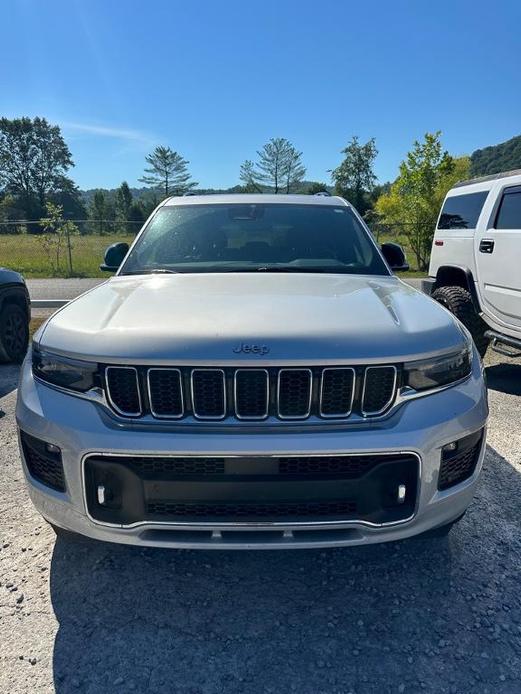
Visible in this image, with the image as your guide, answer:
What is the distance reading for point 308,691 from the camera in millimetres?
1812

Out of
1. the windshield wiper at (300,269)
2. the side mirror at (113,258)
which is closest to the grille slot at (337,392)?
the windshield wiper at (300,269)

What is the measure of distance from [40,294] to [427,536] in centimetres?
1152

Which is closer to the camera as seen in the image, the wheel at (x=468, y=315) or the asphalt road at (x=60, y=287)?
the wheel at (x=468, y=315)

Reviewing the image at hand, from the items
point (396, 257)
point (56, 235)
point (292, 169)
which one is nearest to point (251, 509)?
point (396, 257)

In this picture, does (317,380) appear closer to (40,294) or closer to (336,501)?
(336,501)

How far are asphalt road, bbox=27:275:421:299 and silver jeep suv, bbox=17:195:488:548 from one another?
906 centimetres

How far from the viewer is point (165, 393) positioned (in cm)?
193

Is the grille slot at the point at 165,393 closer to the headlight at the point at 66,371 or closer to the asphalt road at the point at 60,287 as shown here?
the headlight at the point at 66,371

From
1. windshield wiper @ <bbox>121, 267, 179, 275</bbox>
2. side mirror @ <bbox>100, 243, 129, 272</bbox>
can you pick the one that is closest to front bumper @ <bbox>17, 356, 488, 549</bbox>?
windshield wiper @ <bbox>121, 267, 179, 275</bbox>

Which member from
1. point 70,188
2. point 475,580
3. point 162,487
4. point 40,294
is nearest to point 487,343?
point 475,580

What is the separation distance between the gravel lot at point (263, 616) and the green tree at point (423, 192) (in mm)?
18182

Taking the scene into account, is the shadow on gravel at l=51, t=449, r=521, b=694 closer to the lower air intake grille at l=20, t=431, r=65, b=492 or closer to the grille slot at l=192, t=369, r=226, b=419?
the lower air intake grille at l=20, t=431, r=65, b=492

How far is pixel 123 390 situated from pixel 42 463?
1.61 feet

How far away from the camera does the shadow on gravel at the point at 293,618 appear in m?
1.87
